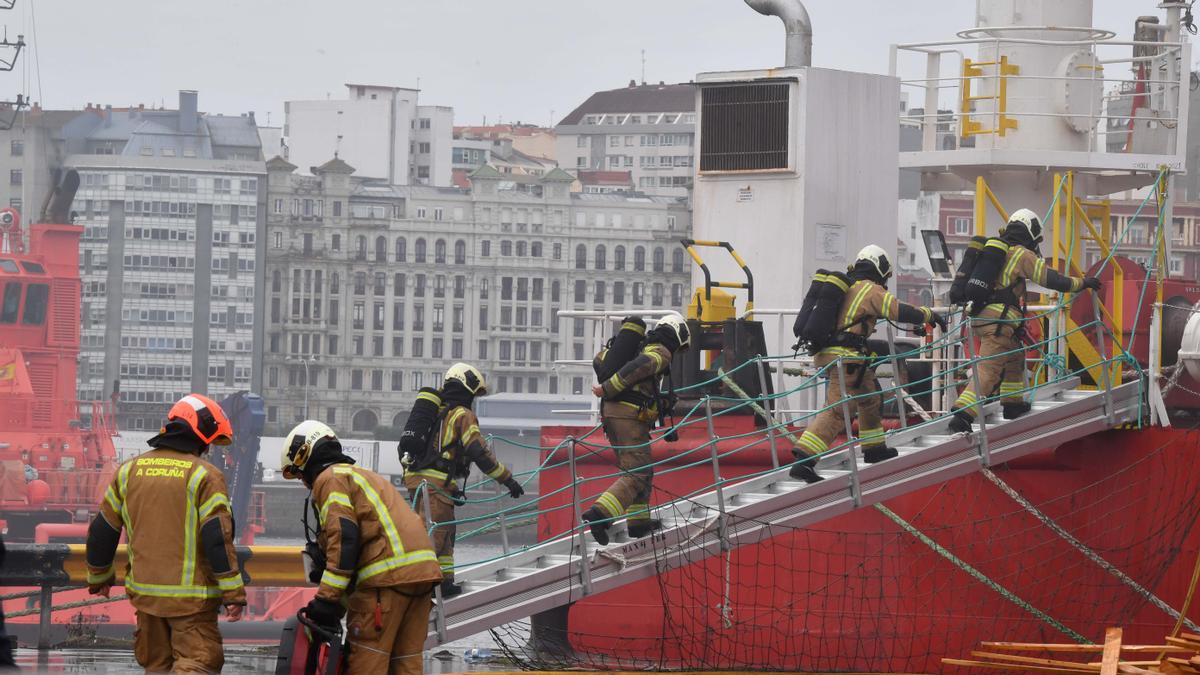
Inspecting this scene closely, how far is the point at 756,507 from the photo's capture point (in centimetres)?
1108

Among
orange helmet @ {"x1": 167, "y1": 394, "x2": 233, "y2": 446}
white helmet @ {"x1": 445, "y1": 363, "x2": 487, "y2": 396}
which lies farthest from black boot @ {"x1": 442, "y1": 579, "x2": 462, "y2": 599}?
orange helmet @ {"x1": 167, "y1": 394, "x2": 233, "y2": 446}

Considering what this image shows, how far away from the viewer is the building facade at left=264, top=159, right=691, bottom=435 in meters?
120

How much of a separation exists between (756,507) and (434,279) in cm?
11360

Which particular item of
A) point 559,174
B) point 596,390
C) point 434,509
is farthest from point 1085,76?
point 559,174

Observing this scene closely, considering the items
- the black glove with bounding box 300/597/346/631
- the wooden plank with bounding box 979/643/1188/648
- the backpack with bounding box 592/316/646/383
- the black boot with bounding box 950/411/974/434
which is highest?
the backpack with bounding box 592/316/646/383

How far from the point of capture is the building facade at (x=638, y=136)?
13625 cm

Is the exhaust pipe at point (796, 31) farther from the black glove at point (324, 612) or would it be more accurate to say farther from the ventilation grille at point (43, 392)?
the ventilation grille at point (43, 392)

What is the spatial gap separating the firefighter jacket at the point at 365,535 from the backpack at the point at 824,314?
14.9 ft

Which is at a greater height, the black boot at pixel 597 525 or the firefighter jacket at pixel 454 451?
the firefighter jacket at pixel 454 451

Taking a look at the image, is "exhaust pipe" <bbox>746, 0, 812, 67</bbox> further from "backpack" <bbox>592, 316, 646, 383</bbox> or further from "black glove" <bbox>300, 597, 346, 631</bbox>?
"black glove" <bbox>300, 597, 346, 631</bbox>

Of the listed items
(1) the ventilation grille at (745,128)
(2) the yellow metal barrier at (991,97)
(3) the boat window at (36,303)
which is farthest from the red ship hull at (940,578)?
(3) the boat window at (36,303)

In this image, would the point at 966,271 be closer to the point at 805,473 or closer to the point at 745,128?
the point at 805,473

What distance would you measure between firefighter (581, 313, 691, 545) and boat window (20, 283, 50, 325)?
3962cm

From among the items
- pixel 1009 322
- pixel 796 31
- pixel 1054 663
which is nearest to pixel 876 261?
pixel 1009 322
